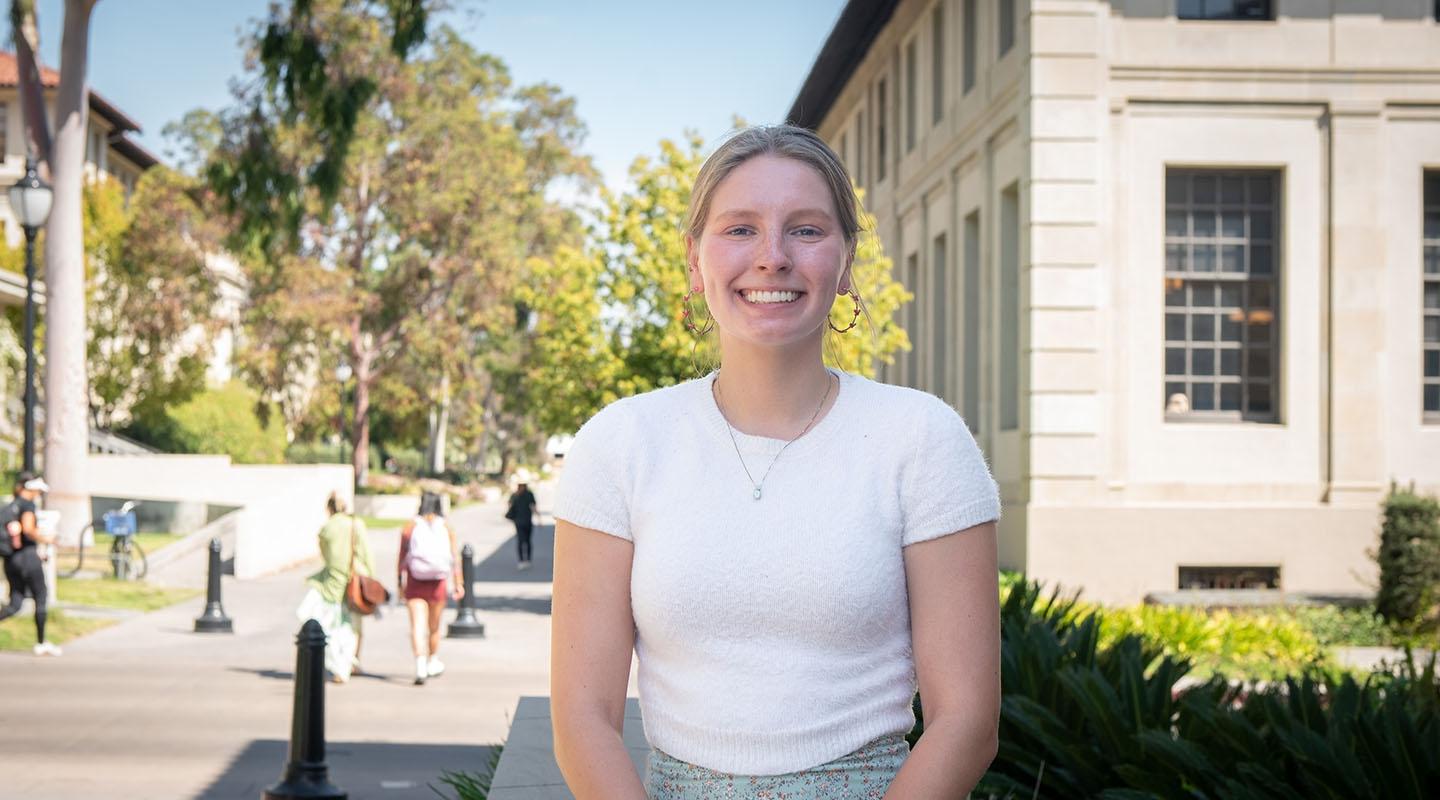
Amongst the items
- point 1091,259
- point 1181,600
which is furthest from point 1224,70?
point 1181,600

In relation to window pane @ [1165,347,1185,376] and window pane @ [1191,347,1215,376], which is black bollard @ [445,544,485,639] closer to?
window pane @ [1165,347,1185,376]

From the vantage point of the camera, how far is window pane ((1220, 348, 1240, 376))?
19250 millimetres

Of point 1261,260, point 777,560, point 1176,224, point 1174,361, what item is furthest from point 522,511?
point 777,560

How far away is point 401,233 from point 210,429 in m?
8.63

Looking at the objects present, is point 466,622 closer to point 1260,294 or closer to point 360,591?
point 360,591

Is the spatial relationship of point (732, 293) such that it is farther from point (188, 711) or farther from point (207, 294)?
point (207, 294)

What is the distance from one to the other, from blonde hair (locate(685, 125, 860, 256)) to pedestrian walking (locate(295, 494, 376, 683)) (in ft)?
40.8

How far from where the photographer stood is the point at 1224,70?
18.9 m

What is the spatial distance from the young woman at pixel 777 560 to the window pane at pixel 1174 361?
56.5 feet

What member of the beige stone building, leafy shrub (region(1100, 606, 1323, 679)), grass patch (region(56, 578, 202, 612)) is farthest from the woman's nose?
grass patch (region(56, 578, 202, 612))

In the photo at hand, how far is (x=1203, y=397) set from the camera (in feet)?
63.7

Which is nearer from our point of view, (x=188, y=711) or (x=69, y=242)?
(x=188, y=711)

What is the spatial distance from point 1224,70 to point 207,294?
38555mm

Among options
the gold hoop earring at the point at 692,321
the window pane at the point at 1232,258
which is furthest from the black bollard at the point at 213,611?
the gold hoop earring at the point at 692,321
